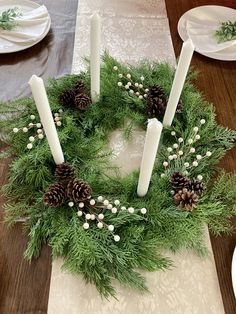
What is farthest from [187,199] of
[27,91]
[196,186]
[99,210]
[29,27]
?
[29,27]

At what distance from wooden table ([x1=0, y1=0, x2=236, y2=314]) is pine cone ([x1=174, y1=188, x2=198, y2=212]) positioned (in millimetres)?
Answer: 83

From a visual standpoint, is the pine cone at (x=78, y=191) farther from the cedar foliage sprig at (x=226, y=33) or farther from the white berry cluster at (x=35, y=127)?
the cedar foliage sprig at (x=226, y=33)

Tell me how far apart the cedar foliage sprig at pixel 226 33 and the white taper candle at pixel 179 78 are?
1.14 feet

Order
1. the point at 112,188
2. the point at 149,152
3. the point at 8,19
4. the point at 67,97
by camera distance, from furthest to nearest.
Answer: the point at 8,19
the point at 67,97
the point at 112,188
the point at 149,152

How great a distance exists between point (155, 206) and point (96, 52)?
0.31 meters

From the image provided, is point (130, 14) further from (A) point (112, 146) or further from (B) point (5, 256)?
(B) point (5, 256)

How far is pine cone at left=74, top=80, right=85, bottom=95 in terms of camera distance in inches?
27.2

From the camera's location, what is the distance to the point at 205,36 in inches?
34.4

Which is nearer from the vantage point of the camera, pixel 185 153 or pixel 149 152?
pixel 149 152

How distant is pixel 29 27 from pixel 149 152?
567 mm

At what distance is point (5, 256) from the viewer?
0.53 m

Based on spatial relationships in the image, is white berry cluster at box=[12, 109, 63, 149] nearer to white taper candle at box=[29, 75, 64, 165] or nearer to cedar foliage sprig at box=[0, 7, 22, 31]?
white taper candle at box=[29, 75, 64, 165]

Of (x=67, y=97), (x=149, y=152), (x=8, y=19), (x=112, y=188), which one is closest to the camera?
(x=149, y=152)

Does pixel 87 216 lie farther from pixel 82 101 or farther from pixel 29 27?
pixel 29 27
